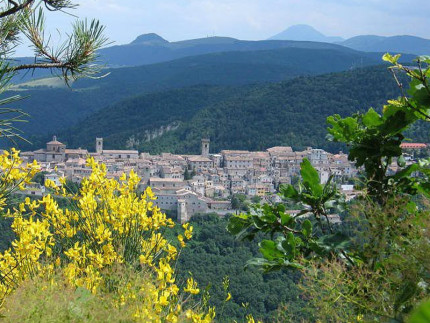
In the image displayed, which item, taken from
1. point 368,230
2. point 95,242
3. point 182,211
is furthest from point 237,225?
point 182,211

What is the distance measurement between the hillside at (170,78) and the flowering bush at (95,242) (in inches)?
3609

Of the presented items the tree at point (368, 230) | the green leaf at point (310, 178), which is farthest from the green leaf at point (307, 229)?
the green leaf at point (310, 178)

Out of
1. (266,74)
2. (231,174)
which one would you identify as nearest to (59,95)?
(266,74)

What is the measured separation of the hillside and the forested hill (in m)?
17.3

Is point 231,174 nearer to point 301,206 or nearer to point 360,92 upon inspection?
point 360,92

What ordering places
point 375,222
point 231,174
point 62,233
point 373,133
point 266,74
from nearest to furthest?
point 375,222 → point 373,133 → point 62,233 → point 231,174 → point 266,74

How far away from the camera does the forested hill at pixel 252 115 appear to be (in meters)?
63.0

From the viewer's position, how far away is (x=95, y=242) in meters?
2.45

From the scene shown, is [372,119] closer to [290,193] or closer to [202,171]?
[290,193]

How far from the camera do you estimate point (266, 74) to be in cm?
12375

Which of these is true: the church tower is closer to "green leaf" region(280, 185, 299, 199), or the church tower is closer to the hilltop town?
the hilltop town

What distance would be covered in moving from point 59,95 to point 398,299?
114617mm

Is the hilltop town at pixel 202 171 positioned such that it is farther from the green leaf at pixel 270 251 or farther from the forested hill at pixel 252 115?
the green leaf at pixel 270 251

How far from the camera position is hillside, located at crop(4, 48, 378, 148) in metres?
103
